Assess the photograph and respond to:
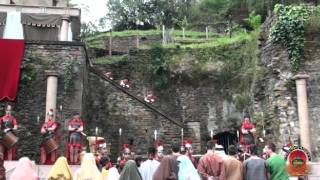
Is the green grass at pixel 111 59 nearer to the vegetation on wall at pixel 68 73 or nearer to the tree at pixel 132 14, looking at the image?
the vegetation on wall at pixel 68 73

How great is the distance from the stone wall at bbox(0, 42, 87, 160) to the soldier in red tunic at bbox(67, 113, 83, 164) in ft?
9.72

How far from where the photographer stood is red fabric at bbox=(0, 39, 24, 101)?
1734 cm

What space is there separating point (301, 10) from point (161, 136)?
740 cm

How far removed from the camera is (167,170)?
8742 mm

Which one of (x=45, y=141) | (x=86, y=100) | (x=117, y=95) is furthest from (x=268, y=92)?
(x=45, y=141)

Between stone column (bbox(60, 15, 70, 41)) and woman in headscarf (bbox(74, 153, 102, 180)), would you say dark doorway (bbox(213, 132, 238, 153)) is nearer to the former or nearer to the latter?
stone column (bbox(60, 15, 70, 41))

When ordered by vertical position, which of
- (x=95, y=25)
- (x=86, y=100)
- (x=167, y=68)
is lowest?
(x=86, y=100)

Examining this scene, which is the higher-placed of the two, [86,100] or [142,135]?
[86,100]

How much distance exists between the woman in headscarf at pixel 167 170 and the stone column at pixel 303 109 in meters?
8.31

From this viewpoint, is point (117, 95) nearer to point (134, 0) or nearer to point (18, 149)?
point (18, 149)

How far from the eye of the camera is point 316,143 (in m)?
16.5

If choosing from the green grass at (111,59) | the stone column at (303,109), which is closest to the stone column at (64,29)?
the green grass at (111,59)

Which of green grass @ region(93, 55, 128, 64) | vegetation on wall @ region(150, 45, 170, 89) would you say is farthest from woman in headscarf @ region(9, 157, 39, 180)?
green grass @ region(93, 55, 128, 64)

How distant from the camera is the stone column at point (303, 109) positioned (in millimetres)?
15883
